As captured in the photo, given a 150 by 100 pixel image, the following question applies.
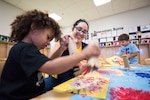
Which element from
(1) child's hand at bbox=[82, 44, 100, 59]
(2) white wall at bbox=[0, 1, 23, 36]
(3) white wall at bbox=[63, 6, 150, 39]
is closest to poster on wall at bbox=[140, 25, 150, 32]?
(3) white wall at bbox=[63, 6, 150, 39]

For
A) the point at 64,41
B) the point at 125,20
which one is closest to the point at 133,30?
the point at 125,20

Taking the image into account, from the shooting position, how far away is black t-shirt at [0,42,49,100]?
1.45ft

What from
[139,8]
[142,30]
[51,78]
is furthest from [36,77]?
[139,8]

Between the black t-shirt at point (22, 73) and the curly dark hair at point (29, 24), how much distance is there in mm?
167

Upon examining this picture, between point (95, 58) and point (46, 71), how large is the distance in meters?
0.22

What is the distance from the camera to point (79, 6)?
408 centimetres

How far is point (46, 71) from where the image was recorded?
1.44ft

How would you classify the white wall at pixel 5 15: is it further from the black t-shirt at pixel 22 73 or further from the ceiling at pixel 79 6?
the black t-shirt at pixel 22 73

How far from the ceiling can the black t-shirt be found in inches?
126

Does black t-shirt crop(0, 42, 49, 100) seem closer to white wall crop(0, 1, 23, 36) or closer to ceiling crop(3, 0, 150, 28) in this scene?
ceiling crop(3, 0, 150, 28)

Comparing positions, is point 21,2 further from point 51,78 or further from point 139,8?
point 139,8

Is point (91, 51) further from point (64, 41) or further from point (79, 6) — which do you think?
point (79, 6)

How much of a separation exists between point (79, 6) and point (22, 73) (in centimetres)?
398

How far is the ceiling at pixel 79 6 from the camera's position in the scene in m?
3.79
